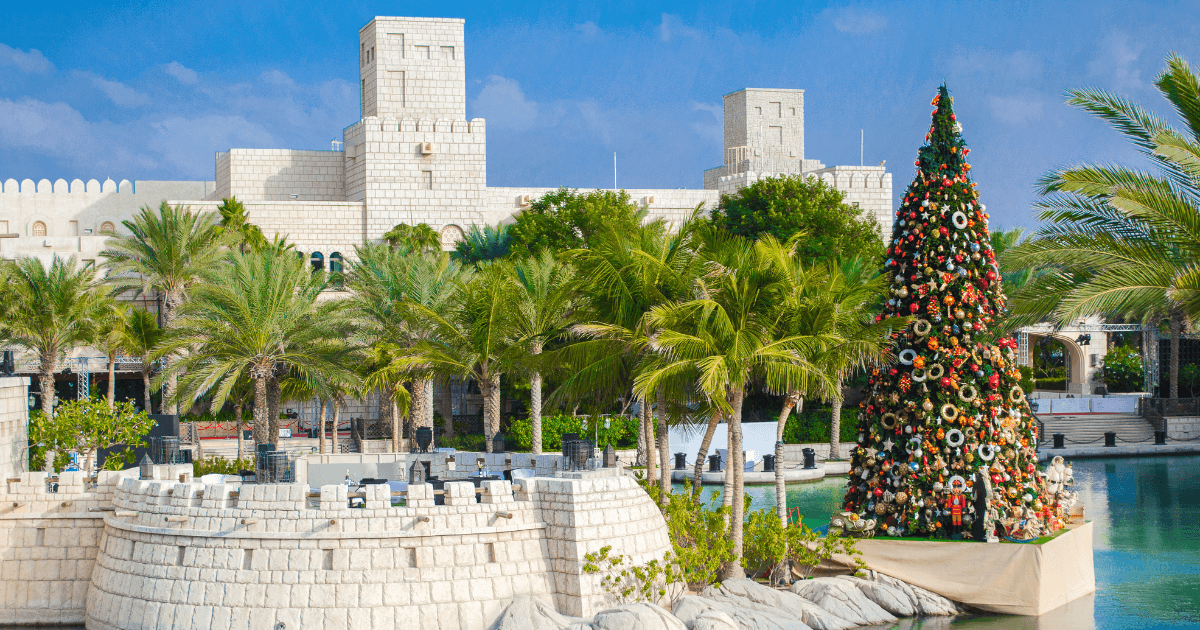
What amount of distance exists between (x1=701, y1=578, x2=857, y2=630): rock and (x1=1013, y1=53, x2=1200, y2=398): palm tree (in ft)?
16.2

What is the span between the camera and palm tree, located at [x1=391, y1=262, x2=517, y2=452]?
2292cm

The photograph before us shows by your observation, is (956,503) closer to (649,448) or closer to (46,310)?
(649,448)

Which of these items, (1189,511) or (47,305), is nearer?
(1189,511)

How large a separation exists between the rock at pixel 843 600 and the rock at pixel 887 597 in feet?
0.31

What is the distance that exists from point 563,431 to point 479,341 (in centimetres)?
939

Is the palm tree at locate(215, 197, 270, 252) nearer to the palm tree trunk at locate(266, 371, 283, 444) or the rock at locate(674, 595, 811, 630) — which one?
the palm tree trunk at locate(266, 371, 283, 444)

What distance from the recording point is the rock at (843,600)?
48.4ft

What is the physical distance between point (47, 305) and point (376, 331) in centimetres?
1026

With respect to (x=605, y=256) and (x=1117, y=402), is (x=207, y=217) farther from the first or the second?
(x=1117, y=402)

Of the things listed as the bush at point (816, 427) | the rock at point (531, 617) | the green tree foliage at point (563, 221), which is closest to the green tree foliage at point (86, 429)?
the rock at point (531, 617)

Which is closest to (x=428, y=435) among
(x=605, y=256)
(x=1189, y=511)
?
(x=605, y=256)

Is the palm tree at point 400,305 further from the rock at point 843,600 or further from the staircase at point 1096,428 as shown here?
the staircase at point 1096,428

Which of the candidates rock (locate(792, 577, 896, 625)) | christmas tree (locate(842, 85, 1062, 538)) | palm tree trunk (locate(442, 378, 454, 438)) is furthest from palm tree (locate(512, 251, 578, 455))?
palm tree trunk (locate(442, 378, 454, 438))

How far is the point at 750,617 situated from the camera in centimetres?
1392
